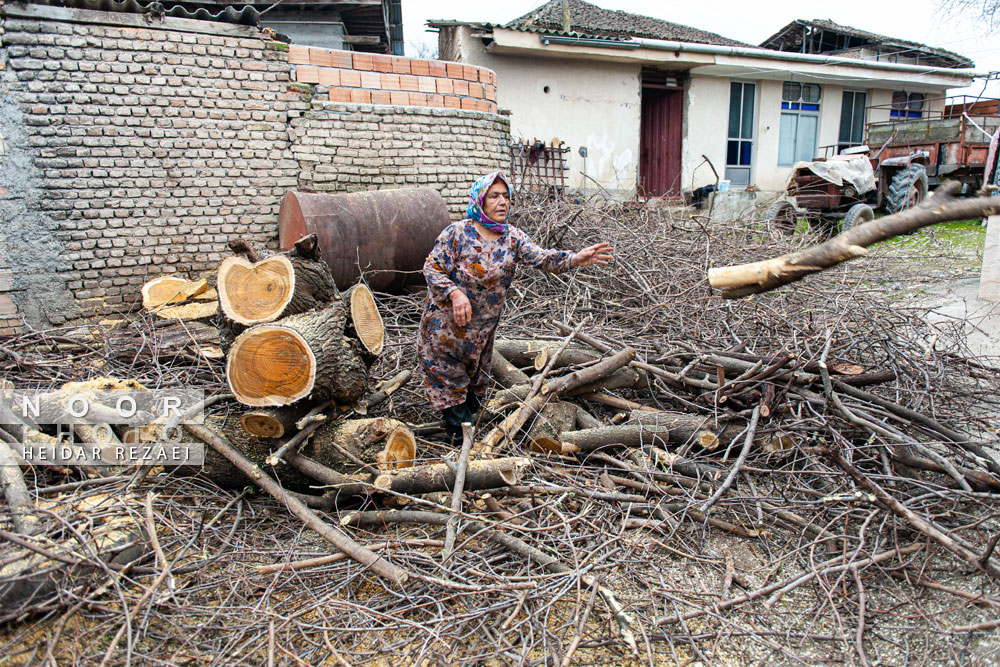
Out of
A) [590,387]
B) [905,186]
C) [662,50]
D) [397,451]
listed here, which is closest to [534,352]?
[590,387]

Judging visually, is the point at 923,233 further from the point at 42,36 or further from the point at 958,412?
the point at 42,36

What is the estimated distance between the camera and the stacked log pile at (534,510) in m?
2.11

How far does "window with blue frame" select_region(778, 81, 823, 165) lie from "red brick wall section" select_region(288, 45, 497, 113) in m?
11.3

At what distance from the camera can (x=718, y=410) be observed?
129 inches

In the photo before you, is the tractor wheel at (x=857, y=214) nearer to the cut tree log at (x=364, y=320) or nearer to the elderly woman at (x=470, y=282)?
the elderly woman at (x=470, y=282)

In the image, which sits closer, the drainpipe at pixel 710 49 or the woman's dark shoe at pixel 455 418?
the woman's dark shoe at pixel 455 418

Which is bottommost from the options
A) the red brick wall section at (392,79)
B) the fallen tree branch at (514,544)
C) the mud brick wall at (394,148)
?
the fallen tree branch at (514,544)

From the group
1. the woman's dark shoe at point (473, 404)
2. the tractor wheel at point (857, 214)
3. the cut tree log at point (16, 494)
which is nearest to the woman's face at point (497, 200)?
the woman's dark shoe at point (473, 404)

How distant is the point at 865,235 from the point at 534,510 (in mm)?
1691

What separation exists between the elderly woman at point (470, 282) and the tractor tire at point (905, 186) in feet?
33.6

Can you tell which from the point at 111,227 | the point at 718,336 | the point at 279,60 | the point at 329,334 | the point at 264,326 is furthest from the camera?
the point at 279,60

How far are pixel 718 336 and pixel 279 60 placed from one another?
4.79 m

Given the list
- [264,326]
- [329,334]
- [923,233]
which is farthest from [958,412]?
[923,233]

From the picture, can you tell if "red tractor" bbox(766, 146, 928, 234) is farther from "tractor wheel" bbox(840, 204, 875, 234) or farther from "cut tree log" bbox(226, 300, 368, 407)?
"cut tree log" bbox(226, 300, 368, 407)
